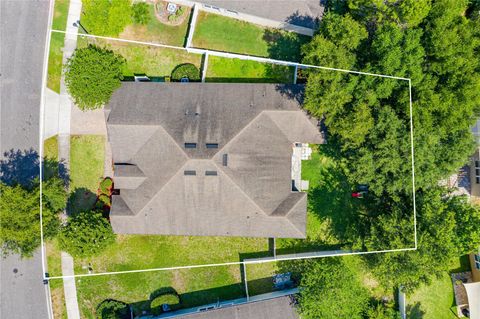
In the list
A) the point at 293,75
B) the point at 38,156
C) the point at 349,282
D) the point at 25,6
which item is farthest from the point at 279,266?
the point at 25,6

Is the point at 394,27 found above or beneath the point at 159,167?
above

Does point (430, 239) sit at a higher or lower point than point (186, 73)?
lower

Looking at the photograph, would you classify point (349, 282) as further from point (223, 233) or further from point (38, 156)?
point (38, 156)

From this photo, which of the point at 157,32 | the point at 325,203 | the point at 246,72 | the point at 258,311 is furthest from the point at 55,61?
the point at 258,311

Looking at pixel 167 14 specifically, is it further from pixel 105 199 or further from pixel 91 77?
pixel 105 199

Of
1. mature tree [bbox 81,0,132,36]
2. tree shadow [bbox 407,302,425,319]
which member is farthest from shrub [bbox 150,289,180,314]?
mature tree [bbox 81,0,132,36]

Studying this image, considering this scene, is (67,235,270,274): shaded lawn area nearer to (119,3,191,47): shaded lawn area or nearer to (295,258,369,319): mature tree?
(295,258,369,319): mature tree
